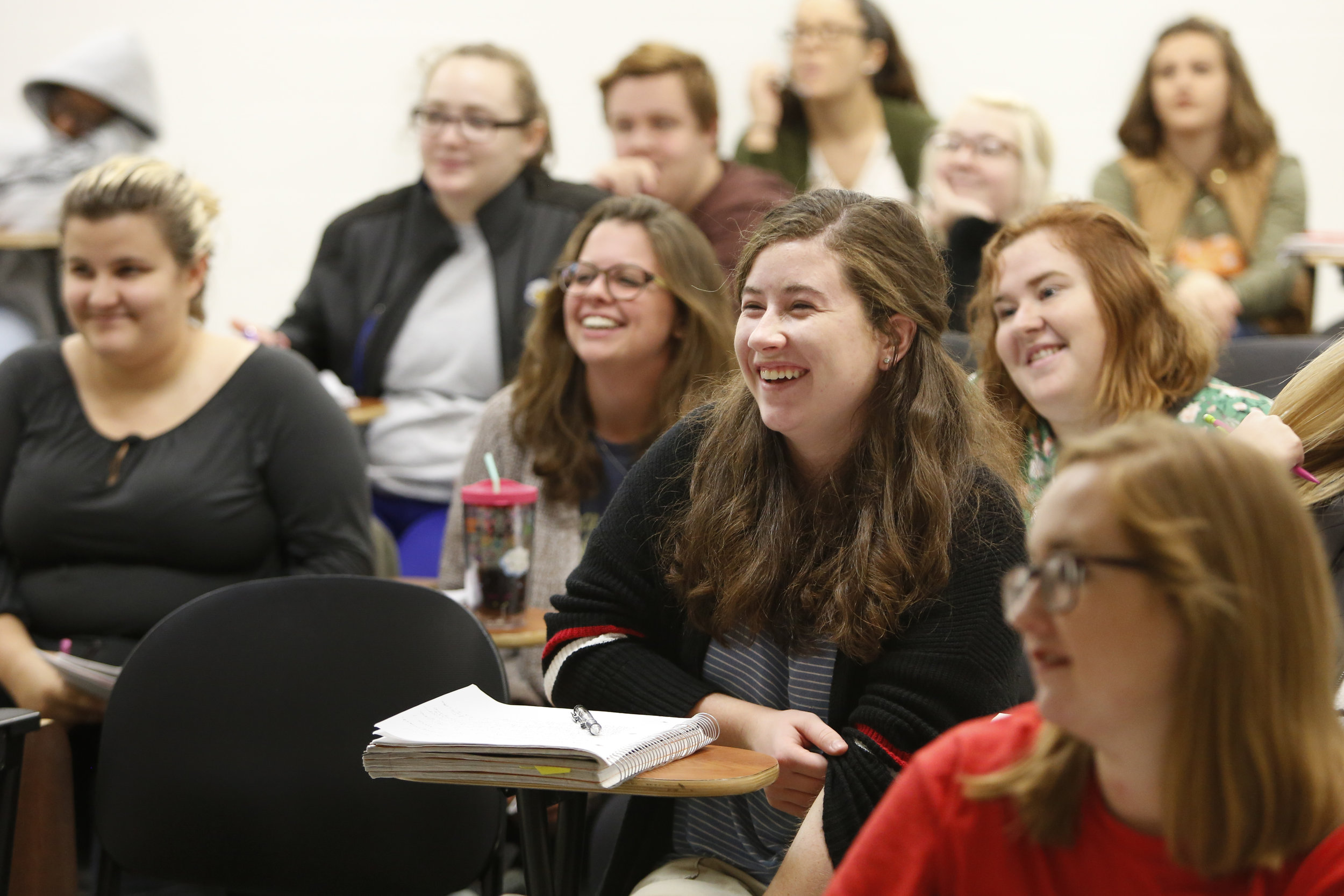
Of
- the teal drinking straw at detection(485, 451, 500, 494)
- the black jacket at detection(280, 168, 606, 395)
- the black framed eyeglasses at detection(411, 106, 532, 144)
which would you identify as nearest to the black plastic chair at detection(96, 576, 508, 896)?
the teal drinking straw at detection(485, 451, 500, 494)

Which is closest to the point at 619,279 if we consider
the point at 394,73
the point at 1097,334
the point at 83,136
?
the point at 1097,334

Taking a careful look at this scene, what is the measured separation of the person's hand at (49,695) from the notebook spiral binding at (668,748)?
3.35 ft

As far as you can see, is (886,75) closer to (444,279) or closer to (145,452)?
(444,279)

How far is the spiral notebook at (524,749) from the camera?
1.26 meters

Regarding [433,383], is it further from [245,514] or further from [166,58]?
[166,58]

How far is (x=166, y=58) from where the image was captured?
5148 mm

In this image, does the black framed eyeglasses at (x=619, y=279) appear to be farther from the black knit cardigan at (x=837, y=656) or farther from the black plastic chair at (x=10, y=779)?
the black plastic chair at (x=10, y=779)

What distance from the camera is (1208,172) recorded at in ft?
12.1

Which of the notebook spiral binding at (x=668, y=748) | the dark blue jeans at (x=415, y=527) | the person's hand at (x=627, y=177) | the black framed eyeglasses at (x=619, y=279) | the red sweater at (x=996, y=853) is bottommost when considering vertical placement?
the dark blue jeans at (x=415, y=527)

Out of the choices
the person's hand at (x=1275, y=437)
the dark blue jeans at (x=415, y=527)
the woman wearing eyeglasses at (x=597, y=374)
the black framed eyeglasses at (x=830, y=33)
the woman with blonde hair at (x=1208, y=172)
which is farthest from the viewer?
the black framed eyeglasses at (x=830, y=33)

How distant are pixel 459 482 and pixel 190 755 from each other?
2.79ft

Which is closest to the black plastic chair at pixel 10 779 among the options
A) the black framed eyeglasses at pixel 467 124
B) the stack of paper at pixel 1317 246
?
the black framed eyeglasses at pixel 467 124

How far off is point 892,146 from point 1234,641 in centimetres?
321

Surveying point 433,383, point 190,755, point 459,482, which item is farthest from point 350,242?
point 190,755
